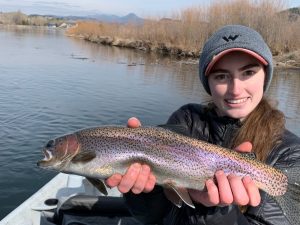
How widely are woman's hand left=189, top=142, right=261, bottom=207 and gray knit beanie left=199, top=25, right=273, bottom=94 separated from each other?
87 centimetres

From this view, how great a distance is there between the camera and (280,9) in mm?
39469

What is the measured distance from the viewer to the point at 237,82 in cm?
282

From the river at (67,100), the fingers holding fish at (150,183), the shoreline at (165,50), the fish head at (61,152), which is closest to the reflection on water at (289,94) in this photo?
the river at (67,100)

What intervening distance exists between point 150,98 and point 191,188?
48.5ft

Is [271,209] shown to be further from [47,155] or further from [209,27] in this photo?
[209,27]

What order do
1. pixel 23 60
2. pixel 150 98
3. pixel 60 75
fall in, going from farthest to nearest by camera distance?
pixel 23 60, pixel 60 75, pixel 150 98

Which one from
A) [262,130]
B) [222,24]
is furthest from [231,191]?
[222,24]

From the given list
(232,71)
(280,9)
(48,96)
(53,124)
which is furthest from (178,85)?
(280,9)

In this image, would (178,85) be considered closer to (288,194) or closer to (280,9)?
(288,194)

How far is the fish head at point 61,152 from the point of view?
2.75 metres

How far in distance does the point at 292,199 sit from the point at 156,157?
912 mm

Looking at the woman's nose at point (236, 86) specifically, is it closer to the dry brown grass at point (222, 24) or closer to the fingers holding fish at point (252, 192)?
the fingers holding fish at point (252, 192)

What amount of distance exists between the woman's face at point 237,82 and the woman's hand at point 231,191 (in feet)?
2.13

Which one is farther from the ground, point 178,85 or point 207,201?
point 207,201
